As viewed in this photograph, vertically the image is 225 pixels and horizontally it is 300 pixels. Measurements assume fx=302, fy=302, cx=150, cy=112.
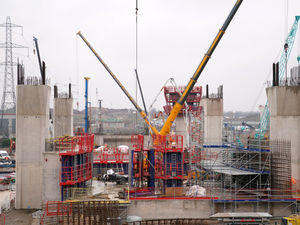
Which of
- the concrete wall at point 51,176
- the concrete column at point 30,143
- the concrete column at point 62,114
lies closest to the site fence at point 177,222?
the concrete wall at point 51,176

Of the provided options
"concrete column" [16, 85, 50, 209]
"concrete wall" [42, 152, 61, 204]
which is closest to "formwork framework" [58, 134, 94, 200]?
"concrete wall" [42, 152, 61, 204]

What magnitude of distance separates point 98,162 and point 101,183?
4.63 metres

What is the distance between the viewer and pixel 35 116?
26.9 m

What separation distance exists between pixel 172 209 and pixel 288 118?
11.9 meters

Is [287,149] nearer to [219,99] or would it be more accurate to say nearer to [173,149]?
[173,149]

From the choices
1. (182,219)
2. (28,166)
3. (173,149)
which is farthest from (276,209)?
(28,166)

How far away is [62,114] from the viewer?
3794 cm

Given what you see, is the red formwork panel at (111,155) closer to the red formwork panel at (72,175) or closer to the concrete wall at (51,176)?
the red formwork panel at (72,175)

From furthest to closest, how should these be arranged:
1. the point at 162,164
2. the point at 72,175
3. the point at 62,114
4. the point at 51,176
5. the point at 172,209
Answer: the point at 62,114 → the point at 162,164 → the point at 51,176 → the point at 72,175 → the point at 172,209

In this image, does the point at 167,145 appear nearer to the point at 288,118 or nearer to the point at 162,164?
the point at 162,164

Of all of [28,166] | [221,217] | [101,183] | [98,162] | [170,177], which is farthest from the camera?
[98,162]

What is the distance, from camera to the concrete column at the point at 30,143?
2644 cm

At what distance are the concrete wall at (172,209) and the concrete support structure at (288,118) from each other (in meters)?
7.76


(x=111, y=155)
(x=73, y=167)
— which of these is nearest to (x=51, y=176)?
(x=73, y=167)
